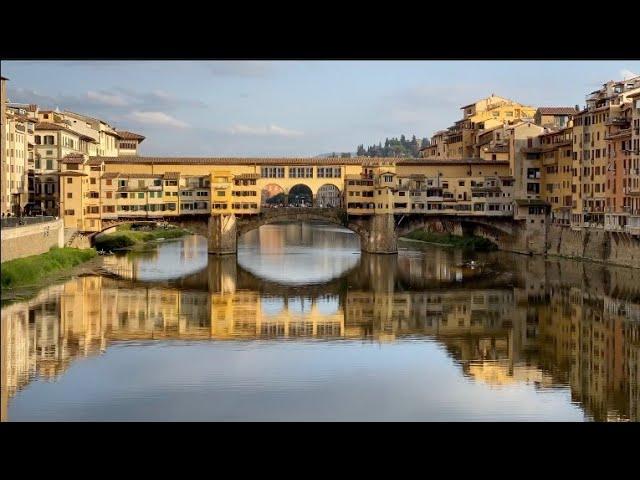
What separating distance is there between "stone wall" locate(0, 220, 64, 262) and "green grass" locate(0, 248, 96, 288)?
7.2 inches

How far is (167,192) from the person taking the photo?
32781mm

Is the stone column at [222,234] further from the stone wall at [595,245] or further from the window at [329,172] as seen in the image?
the stone wall at [595,245]

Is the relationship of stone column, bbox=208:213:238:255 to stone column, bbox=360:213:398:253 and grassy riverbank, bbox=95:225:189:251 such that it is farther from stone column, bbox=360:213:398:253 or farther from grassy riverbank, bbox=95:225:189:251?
stone column, bbox=360:213:398:253

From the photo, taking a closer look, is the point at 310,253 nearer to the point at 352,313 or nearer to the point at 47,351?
the point at 352,313

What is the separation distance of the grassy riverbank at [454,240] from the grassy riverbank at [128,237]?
1207cm

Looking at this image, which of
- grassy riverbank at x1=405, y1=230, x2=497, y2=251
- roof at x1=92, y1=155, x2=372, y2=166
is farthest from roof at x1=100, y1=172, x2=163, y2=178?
grassy riverbank at x1=405, y1=230, x2=497, y2=251

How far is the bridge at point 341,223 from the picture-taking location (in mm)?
32875

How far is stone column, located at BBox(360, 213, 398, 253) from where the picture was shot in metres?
33.5

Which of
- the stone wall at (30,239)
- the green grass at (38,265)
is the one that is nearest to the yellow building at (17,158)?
the stone wall at (30,239)

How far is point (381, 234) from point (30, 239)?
1401 centimetres

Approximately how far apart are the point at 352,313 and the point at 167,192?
14.8 meters

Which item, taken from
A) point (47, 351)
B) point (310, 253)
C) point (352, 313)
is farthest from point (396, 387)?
point (310, 253)

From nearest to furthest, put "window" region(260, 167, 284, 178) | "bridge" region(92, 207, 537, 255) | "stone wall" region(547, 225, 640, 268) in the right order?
"stone wall" region(547, 225, 640, 268)
"bridge" region(92, 207, 537, 255)
"window" region(260, 167, 284, 178)

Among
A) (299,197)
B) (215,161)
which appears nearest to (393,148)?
(299,197)
